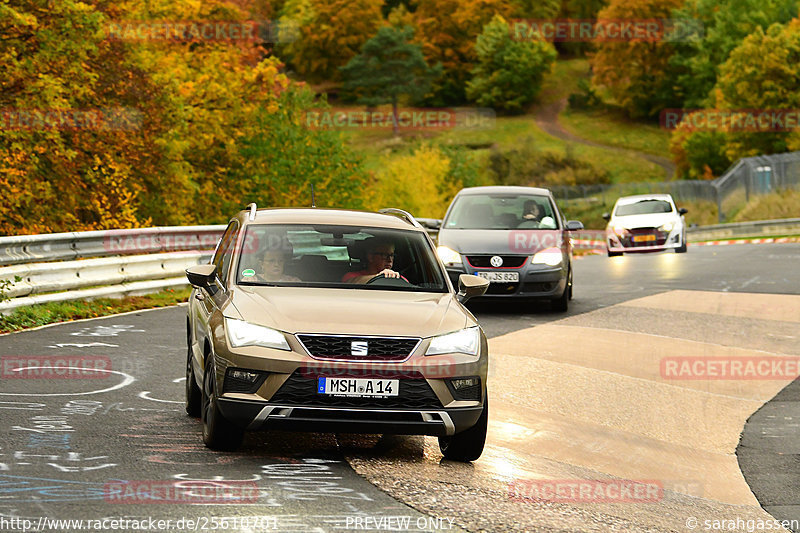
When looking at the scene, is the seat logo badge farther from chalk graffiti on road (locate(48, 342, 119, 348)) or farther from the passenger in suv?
chalk graffiti on road (locate(48, 342, 119, 348))

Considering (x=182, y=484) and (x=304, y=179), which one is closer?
(x=182, y=484)

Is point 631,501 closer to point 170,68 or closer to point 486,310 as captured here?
point 486,310

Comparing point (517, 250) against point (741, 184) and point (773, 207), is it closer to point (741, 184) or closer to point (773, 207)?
point (773, 207)

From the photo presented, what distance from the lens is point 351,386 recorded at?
7246 millimetres

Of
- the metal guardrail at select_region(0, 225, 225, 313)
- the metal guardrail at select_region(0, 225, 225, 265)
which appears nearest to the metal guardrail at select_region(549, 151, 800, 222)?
the metal guardrail at select_region(0, 225, 225, 265)

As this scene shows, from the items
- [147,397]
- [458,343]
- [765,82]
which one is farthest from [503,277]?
[765,82]

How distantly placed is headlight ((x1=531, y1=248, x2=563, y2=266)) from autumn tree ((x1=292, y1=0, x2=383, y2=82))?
134m

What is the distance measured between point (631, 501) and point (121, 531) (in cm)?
320

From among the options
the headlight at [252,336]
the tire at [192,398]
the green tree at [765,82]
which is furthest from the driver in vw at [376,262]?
the green tree at [765,82]

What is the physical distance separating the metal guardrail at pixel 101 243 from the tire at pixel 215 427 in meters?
8.08

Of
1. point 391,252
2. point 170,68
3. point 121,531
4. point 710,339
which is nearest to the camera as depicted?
point 121,531

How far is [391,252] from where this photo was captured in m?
8.77

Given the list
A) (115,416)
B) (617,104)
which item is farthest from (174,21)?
(617,104)

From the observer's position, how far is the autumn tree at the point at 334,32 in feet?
492
